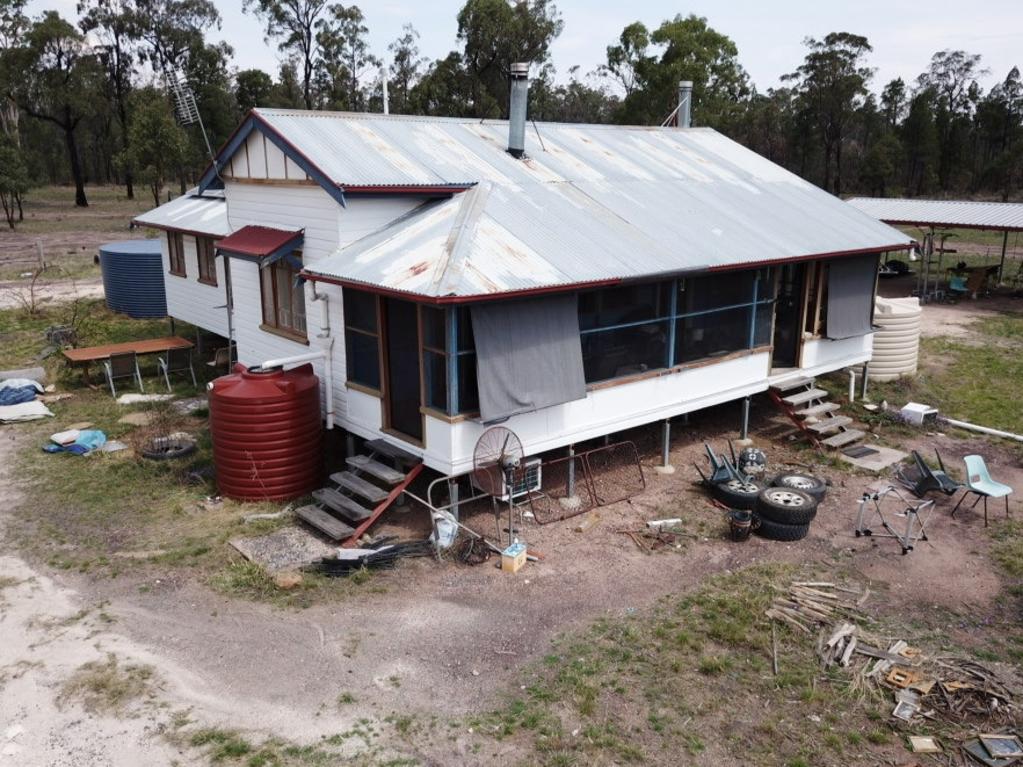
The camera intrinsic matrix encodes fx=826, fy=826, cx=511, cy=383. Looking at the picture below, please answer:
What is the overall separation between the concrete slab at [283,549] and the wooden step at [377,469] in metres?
1.02

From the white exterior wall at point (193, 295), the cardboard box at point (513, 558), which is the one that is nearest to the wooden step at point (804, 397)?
the cardboard box at point (513, 558)

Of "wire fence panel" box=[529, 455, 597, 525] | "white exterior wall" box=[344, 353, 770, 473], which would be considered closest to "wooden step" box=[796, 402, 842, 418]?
"white exterior wall" box=[344, 353, 770, 473]

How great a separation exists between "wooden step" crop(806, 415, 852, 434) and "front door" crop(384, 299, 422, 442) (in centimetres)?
661

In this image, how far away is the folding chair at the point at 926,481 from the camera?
10.9 meters

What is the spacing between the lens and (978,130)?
6044cm

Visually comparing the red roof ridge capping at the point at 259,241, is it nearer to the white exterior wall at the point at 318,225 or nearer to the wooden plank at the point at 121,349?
the white exterior wall at the point at 318,225

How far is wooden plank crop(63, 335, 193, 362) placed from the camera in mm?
15634

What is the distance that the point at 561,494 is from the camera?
1138 centimetres

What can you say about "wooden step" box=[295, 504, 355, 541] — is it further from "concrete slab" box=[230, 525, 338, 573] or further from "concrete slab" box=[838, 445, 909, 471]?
"concrete slab" box=[838, 445, 909, 471]

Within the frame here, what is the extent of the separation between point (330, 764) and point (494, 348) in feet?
15.6

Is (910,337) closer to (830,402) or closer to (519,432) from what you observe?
(830,402)

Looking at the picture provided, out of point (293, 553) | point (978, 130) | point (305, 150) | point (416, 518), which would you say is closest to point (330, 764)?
point (293, 553)

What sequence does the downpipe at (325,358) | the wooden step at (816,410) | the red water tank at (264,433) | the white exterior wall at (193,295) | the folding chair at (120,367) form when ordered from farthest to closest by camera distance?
the white exterior wall at (193,295) → the folding chair at (120,367) → the wooden step at (816,410) → the downpipe at (325,358) → the red water tank at (264,433)

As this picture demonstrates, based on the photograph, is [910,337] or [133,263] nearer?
[910,337]
